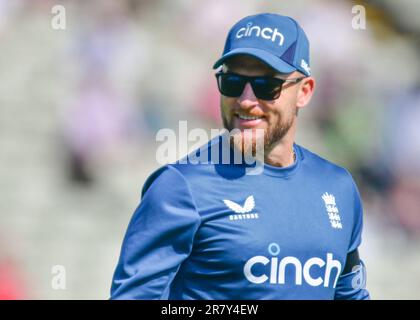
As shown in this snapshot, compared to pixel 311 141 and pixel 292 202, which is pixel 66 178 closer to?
pixel 311 141

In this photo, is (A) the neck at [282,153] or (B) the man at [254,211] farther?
(A) the neck at [282,153]

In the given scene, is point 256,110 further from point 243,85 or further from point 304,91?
point 304,91

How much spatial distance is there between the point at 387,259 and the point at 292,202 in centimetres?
335

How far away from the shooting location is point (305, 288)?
10.2ft

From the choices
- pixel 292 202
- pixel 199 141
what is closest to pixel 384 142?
pixel 199 141

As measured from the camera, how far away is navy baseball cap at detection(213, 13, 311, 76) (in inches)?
125

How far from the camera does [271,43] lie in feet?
10.6

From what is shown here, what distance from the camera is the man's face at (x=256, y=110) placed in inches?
124

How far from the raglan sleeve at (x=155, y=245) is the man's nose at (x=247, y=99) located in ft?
1.49
